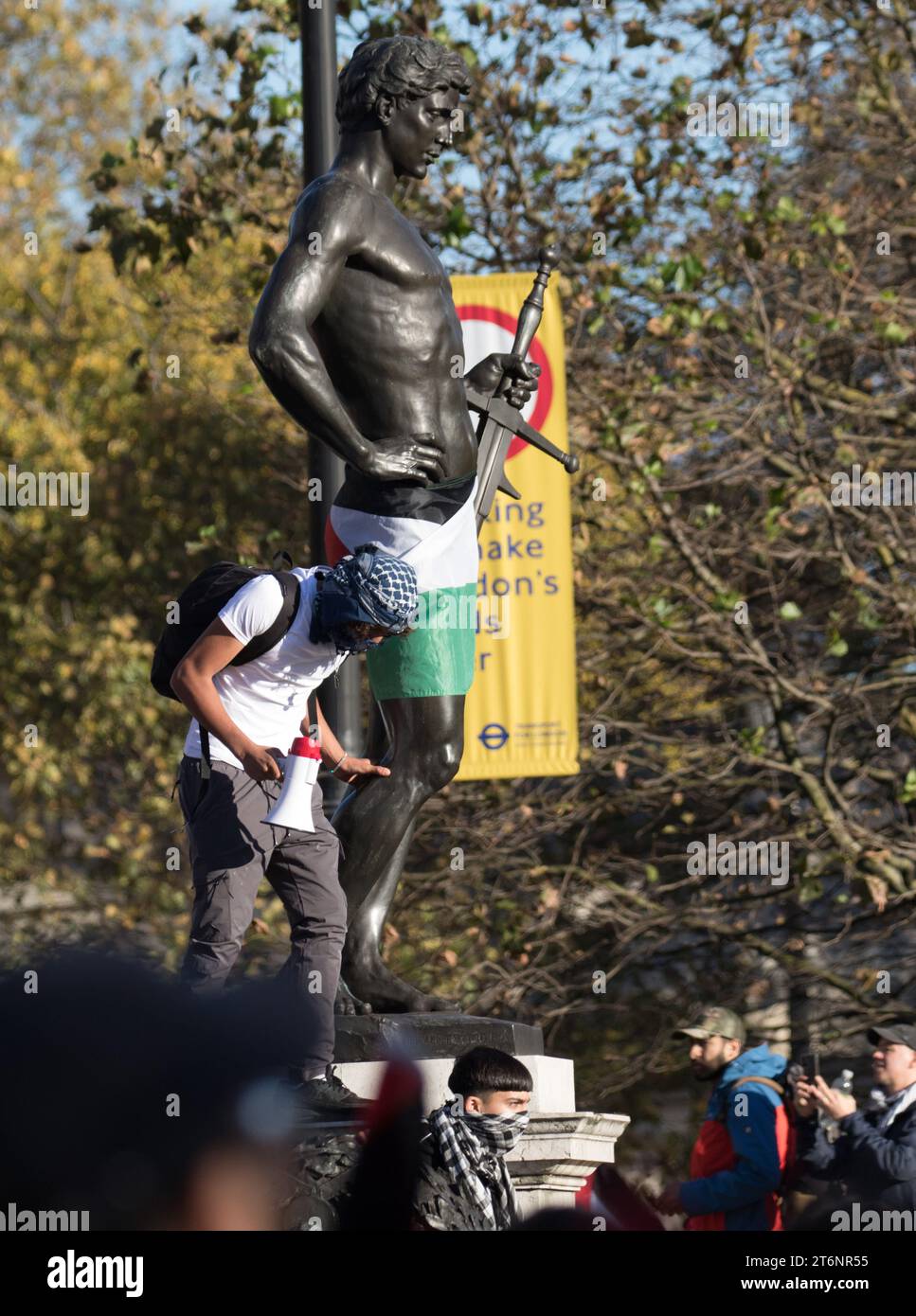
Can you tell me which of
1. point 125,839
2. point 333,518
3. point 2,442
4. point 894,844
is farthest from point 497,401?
point 2,442

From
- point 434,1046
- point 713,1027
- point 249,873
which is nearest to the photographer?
point 249,873

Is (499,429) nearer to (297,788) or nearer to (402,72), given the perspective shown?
(402,72)

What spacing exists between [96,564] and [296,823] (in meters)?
11.0

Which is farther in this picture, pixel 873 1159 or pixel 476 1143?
pixel 873 1159

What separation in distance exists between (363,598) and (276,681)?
34 cm

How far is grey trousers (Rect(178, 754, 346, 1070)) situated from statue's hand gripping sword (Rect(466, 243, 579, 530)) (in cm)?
125

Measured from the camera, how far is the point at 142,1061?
2.38 meters

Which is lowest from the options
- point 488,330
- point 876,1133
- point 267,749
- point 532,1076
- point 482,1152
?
point 876,1133

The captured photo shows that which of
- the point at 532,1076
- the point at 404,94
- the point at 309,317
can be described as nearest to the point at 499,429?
the point at 309,317

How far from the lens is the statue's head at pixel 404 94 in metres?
5.41

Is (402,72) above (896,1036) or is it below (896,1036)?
above

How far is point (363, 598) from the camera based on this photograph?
4.54m

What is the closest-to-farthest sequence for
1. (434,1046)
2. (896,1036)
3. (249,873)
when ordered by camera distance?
(249,873)
(434,1046)
(896,1036)
